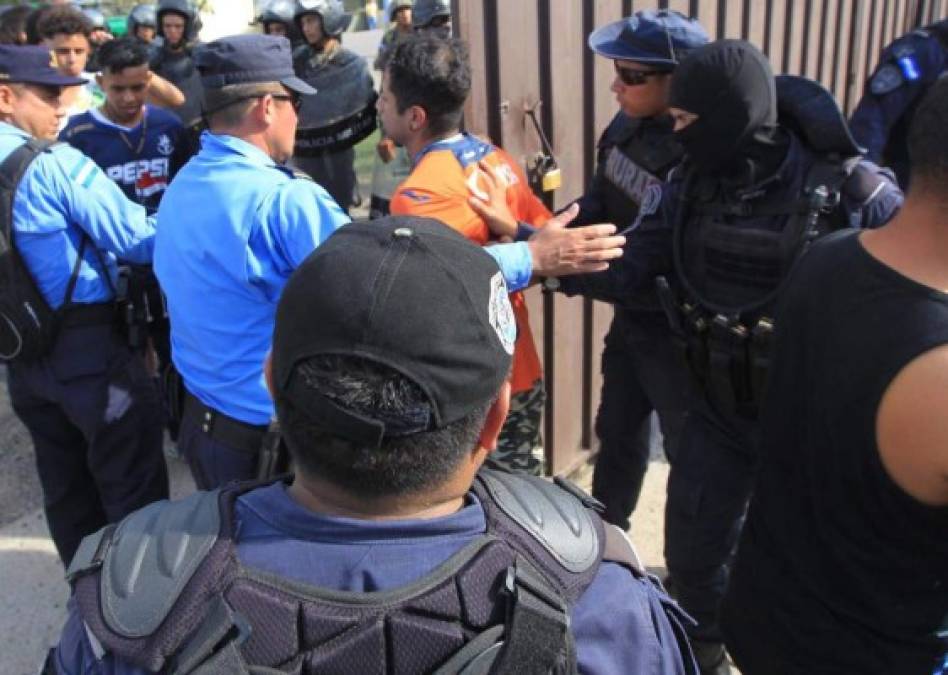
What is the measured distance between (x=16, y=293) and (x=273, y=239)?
1.02 m

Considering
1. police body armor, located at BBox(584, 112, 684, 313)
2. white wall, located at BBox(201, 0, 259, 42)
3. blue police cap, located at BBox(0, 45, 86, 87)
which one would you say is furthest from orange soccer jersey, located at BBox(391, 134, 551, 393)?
white wall, located at BBox(201, 0, 259, 42)

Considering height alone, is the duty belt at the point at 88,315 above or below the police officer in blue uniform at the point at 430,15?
below

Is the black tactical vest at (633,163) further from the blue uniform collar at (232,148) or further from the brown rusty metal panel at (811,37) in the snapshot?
the brown rusty metal panel at (811,37)

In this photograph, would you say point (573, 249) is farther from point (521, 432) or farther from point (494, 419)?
point (494, 419)

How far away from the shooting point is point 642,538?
11.1ft

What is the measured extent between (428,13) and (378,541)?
18.4 ft

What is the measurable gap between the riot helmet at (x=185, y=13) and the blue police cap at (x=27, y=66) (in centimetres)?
380

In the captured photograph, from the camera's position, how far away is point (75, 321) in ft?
8.63

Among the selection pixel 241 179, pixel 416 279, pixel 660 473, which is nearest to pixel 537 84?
pixel 241 179

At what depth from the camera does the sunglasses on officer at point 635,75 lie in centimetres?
271

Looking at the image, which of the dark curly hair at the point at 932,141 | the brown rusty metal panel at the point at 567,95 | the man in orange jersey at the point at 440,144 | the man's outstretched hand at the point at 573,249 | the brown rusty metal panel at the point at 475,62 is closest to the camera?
the dark curly hair at the point at 932,141

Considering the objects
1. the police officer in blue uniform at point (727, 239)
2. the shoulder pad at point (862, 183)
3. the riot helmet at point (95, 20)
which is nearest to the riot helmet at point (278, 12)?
the riot helmet at point (95, 20)

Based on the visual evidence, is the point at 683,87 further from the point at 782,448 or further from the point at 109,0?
the point at 109,0

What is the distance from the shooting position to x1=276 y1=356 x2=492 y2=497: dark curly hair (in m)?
0.89
